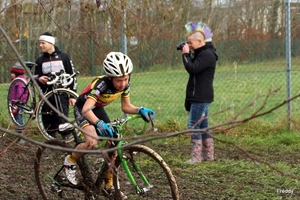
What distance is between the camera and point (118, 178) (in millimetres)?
4953

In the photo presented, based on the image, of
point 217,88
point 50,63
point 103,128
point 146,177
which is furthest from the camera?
point 217,88

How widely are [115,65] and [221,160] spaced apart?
9.23ft

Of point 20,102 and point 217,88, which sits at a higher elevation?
point 20,102

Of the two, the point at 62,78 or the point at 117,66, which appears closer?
the point at 117,66

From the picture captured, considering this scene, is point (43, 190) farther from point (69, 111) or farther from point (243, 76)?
point (243, 76)

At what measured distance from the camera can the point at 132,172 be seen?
4.72 m

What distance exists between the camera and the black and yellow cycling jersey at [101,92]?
4.60m

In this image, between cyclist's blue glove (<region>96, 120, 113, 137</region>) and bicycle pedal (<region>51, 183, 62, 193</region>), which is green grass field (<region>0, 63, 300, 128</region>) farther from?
cyclist's blue glove (<region>96, 120, 113, 137</region>)

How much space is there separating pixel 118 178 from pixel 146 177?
1.51ft

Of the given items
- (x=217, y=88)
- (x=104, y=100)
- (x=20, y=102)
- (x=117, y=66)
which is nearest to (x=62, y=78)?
(x=20, y=102)

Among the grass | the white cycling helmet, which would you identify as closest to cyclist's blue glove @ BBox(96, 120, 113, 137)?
the white cycling helmet

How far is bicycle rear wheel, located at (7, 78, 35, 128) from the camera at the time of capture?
328 inches

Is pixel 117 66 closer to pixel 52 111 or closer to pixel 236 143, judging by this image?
pixel 52 111

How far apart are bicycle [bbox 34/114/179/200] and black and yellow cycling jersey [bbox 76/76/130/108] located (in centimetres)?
27
